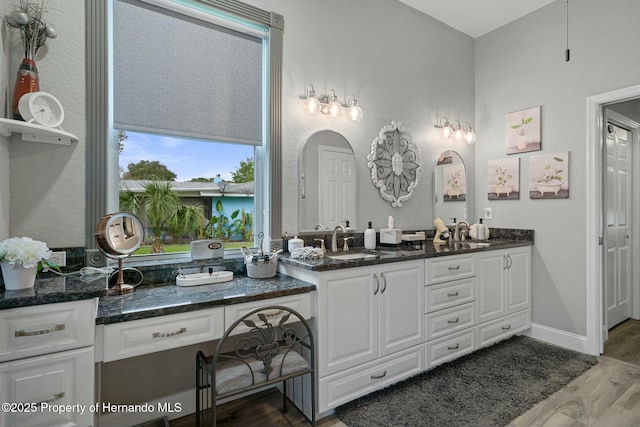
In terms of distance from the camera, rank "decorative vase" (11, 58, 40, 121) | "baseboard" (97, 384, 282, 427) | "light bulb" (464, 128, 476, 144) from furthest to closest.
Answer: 1. "light bulb" (464, 128, 476, 144)
2. "baseboard" (97, 384, 282, 427)
3. "decorative vase" (11, 58, 40, 121)

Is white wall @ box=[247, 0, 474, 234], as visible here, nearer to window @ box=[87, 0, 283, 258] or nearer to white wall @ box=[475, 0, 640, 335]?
window @ box=[87, 0, 283, 258]

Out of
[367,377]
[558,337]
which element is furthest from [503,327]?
[367,377]

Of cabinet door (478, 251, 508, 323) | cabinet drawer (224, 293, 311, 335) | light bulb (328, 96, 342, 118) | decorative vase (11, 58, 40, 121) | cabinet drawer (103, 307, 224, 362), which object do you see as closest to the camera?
cabinet drawer (103, 307, 224, 362)

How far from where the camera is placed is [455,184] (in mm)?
3504

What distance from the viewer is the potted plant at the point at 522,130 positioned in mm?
3270

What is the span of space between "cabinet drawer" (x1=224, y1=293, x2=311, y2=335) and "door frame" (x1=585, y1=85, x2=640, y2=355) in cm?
257

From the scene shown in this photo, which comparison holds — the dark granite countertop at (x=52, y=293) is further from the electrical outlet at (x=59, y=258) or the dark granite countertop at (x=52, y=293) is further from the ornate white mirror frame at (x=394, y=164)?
the ornate white mirror frame at (x=394, y=164)

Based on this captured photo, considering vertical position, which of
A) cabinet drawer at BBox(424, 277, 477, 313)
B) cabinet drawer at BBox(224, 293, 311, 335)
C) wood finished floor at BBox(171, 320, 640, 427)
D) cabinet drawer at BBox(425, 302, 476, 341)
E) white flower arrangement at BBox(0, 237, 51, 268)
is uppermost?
white flower arrangement at BBox(0, 237, 51, 268)

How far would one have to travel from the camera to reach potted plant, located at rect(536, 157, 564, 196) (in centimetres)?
303

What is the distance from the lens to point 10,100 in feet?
5.24

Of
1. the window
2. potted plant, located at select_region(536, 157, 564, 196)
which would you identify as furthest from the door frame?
the window

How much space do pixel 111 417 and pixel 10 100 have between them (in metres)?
1.72

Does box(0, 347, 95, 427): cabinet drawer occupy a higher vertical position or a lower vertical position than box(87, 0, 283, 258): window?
lower

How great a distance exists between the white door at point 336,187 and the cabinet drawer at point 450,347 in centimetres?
112
